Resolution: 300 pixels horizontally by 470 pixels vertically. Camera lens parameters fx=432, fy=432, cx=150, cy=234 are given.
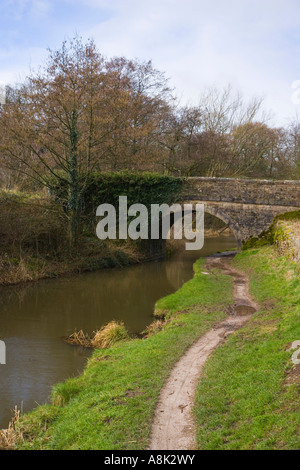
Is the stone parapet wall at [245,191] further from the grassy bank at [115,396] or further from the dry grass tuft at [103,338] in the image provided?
the dry grass tuft at [103,338]

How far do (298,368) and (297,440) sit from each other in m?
1.78

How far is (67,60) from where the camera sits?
58.4 ft

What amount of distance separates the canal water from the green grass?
307cm

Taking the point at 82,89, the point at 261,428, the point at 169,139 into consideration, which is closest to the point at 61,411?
the point at 261,428

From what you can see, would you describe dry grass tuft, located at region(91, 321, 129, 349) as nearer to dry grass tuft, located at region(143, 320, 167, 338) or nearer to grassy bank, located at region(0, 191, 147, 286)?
dry grass tuft, located at region(143, 320, 167, 338)

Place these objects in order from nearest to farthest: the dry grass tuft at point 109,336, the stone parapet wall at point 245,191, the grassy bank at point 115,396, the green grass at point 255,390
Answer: the green grass at point 255,390, the grassy bank at point 115,396, the dry grass tuft at point 109,336, the stone parapet wall at point 245,191

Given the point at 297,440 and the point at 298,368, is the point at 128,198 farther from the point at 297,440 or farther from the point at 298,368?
the point at 297,440

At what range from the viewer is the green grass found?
4.72m

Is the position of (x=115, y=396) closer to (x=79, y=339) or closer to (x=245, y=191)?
(x=79, y=339)

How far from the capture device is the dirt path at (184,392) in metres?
5.06

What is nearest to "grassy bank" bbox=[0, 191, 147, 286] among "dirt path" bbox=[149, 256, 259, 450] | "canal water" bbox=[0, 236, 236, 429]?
"canal water" bbox=[0, 236, 236, 429]

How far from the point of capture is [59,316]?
42.3 feet

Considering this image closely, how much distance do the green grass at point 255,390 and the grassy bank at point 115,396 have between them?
30.5 inches

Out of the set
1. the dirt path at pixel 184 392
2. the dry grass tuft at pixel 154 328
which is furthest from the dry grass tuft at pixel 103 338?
the dirt path at pixel 184 392
